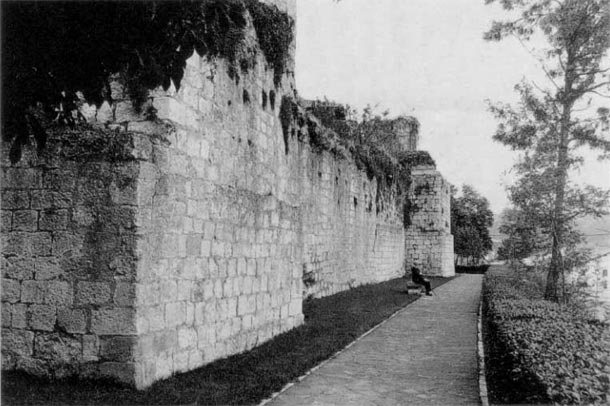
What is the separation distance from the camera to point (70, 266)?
651 cm

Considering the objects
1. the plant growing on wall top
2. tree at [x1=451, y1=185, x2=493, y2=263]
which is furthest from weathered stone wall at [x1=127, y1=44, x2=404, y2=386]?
tree at [x1=451, y1=185, x2=493, y2=263]

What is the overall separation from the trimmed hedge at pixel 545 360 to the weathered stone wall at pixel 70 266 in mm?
3705

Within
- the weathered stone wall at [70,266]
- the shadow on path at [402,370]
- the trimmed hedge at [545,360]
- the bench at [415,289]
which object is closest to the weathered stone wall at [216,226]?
the weathered stone wall at [70,266]

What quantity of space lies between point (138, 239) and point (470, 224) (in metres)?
54.5

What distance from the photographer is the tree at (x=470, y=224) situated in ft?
181

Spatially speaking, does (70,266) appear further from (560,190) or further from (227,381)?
(560,190)

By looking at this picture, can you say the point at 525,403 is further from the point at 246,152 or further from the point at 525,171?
the point at 525,171

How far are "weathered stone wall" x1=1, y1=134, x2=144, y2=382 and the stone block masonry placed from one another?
0.01 meters

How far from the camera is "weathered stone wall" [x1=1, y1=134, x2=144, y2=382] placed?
6.35 metres

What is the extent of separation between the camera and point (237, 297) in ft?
29.0

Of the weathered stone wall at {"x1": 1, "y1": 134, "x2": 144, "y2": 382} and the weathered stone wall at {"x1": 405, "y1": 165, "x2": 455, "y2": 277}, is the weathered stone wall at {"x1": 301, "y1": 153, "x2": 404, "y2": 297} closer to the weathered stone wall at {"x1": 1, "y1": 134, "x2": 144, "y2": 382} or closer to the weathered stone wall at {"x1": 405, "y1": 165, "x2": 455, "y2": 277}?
the weathered stone wall at {"x1": 405, "y1": 165, "x2": 455, "y2": 277}


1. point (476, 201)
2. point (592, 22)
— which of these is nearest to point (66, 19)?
point (592, 22)

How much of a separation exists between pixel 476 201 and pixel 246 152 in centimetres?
5885

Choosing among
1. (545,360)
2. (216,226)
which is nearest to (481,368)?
(545,360)
